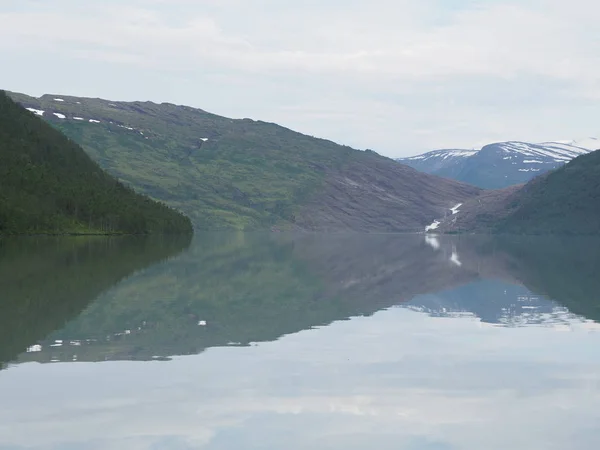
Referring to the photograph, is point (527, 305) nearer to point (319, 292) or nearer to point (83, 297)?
point (319, 292)

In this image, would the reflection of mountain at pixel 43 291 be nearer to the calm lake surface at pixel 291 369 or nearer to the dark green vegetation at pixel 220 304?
the calm lake surface at pixel 291 369

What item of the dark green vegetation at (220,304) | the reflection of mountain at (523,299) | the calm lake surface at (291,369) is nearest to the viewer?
the calm lake surface at (291,369)

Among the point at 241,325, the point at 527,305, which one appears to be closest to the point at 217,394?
the point at 241,325

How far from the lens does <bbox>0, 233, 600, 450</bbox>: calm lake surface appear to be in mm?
19766

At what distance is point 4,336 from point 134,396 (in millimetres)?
11077

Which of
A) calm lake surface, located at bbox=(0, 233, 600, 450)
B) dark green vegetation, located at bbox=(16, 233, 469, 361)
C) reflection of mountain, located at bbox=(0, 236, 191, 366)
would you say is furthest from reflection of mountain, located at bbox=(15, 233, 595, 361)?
reflection of mountain, located at bbox=(0, 236, 191, 366)

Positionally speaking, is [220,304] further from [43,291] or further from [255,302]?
[43,291]

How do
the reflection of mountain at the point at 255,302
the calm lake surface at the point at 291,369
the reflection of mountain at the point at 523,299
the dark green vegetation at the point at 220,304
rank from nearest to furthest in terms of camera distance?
the calm lake surface at the point at 291,369
the dark green vegetation at the point at 220,304
the reflection of mountain at the point at 255,302
the reflection of mountain at the point at 523,299

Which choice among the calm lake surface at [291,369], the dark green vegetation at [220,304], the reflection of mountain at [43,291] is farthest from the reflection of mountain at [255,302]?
the reflection of mountain at [43,291]

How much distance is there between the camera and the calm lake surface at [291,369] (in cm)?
1977

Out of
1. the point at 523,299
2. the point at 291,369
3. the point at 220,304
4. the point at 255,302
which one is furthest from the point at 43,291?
the point at 523,299

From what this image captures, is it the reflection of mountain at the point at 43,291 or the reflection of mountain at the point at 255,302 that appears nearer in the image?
the reflection of mountain at the point at 43,291

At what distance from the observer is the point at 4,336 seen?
32.0 meters

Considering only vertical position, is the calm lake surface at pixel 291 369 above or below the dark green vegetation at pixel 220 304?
above
